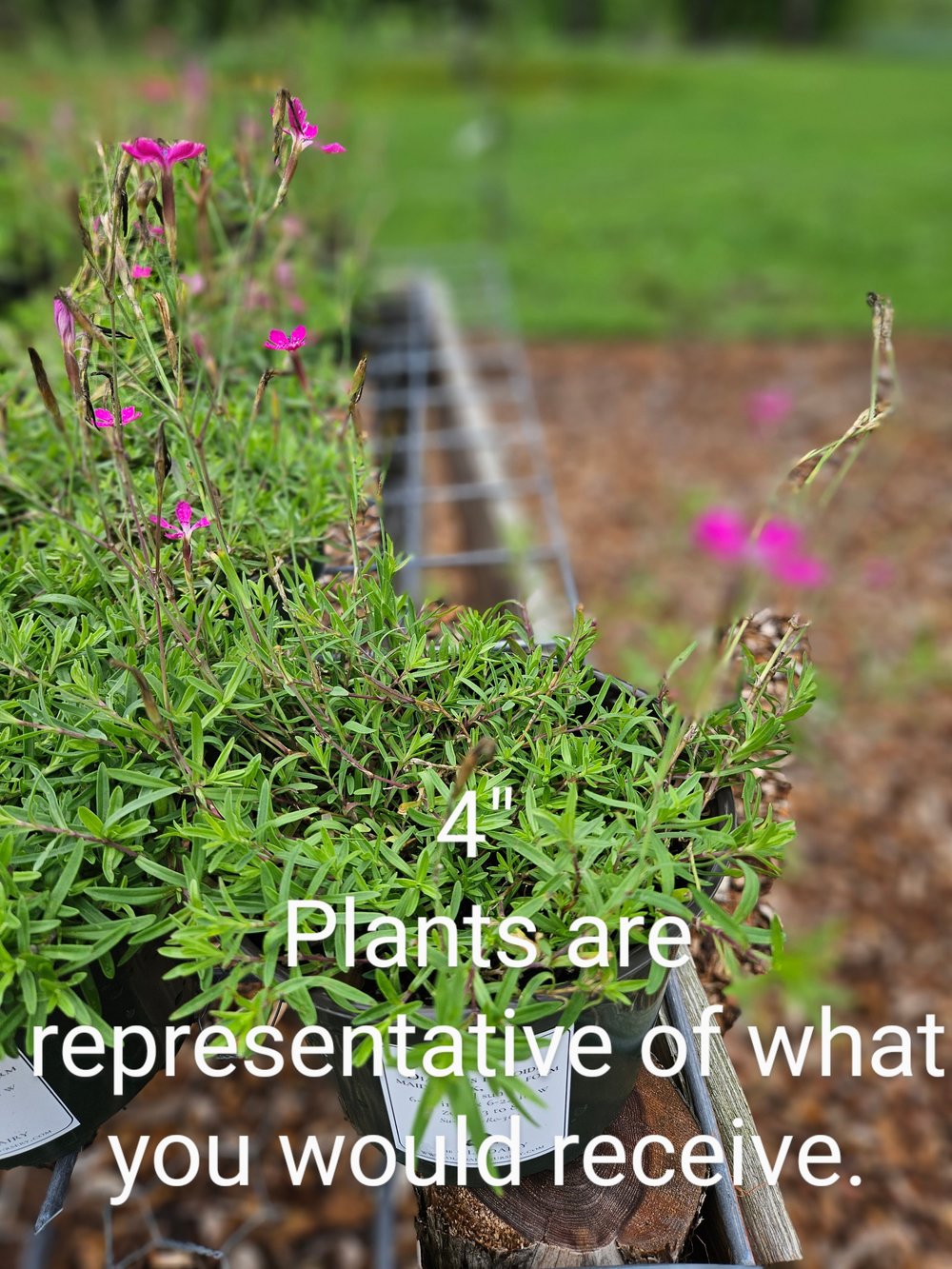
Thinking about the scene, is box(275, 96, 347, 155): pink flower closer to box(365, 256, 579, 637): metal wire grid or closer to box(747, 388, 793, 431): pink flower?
box(365, 256, 579, 637): metal wire grid

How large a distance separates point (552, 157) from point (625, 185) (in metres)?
1.95

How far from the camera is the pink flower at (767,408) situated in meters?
3.13

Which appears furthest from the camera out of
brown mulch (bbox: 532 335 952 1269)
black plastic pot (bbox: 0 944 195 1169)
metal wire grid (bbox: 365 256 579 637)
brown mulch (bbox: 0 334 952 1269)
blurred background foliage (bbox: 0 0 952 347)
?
blurred background foliage (bbox: 0 0 952 347)

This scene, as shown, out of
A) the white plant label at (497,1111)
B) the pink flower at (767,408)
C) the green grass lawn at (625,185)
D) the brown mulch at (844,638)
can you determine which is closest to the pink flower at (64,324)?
the white plant label at (497,1111)

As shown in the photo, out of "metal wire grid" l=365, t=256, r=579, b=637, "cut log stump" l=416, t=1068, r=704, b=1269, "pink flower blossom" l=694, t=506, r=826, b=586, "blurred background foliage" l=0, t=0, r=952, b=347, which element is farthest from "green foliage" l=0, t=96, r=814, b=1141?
"metal wire grid" l=365, t=256, r=579, b=637

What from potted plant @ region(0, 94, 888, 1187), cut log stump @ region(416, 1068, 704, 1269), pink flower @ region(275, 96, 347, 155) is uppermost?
pink flower @ region(275, 96, 347, 155)

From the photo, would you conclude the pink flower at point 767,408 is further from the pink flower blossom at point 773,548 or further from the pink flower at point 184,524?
the pink flower at point 184,524

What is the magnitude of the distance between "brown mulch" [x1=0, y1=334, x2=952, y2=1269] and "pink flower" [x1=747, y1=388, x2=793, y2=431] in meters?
0.08

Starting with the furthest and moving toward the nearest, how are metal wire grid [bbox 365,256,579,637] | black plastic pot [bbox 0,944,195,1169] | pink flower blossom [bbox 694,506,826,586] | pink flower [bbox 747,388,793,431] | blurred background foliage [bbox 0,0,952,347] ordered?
1. pink flower [bbox 747,388,793,431]
2. blurred background foliage [bbox 0,0,952,347]
3. metal wire grid [bbox 365,256,579,637]
4. black plastic pot [bbox 0,944,195,1169]
5. pink flower blossom [bbox 694,506,826,586]

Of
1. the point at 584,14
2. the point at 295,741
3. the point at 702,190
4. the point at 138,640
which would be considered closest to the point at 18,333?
the point at 138,640

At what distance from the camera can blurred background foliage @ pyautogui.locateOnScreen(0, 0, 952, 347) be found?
2.60 metres

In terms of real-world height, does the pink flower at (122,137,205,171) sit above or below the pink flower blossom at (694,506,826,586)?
above

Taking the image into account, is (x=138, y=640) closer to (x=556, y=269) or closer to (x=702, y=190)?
(x=556, y=269)

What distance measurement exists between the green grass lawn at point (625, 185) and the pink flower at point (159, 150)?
1.31 metres
